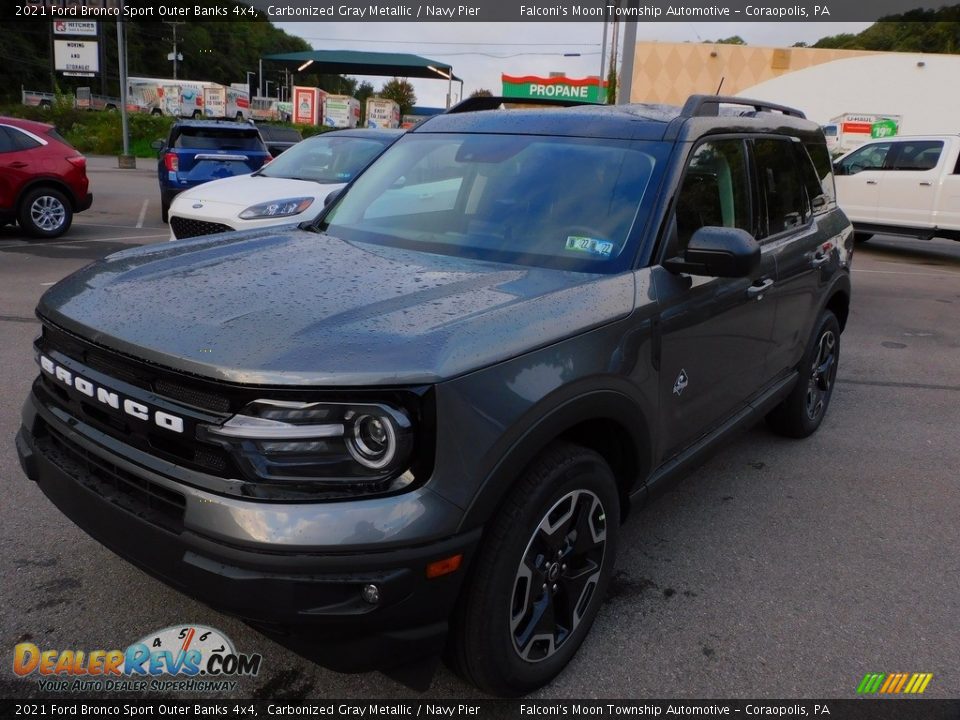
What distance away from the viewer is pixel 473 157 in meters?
3.46

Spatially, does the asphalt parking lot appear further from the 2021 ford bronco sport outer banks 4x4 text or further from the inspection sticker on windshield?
the inspection sticker on windshield

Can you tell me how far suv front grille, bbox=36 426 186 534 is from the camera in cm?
207

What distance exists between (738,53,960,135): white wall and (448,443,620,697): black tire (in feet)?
114

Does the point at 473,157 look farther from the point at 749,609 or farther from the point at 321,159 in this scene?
the point at 321,159

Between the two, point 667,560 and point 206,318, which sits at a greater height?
point 206,318

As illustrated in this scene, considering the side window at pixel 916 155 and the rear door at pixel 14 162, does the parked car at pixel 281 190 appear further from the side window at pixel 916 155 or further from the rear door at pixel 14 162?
the side window at pixel 916 155

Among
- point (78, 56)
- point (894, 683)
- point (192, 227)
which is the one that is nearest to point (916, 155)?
point (192, 227)

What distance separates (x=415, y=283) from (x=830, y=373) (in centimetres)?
353

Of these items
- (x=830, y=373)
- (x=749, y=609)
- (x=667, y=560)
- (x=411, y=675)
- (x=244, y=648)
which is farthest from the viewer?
(x=830, y=373)

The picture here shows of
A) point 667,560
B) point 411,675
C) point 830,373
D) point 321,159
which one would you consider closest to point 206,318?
point 411,675

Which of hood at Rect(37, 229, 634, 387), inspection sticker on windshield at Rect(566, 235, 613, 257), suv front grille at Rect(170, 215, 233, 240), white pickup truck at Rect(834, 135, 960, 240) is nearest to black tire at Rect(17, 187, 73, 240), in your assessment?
suv front grille at Rect(170, 215, 233, 240)

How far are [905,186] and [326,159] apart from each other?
34.5ft

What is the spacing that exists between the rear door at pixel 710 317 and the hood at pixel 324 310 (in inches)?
14.7

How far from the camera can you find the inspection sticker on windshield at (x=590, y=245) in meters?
2.87
